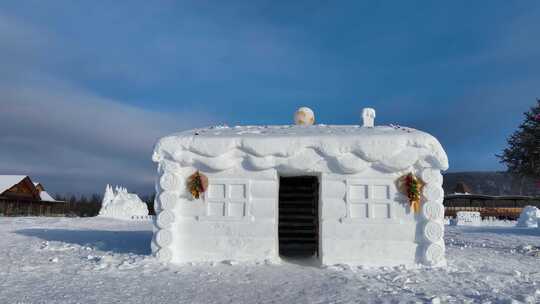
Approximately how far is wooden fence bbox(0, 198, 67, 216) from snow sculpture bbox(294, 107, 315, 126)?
30761mm

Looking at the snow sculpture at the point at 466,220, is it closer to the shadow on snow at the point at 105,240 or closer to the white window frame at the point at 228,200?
the shadow on snow at the point at 105,240

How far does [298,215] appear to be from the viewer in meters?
12.5

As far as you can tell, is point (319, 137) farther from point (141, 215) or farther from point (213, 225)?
point (141, 215)

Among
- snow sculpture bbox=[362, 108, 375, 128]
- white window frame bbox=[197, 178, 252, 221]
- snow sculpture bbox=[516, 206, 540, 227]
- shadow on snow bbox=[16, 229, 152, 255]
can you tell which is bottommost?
shadow on snow bbox=[16, 229, 152, 255]

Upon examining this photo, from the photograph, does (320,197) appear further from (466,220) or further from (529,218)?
(466,220)

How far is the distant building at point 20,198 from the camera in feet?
116

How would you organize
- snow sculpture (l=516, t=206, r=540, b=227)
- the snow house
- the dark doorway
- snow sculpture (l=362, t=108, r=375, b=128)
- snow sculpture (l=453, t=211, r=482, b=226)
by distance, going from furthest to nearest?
snow sculpture (l=453, t=211, r=482, b=226), snow sculpture (l=516, t=206, r=540, b=227), the dark doorway, snow sculpture (l=362, t=108, r=375, b=128), the snow house

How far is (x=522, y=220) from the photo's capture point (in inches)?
955

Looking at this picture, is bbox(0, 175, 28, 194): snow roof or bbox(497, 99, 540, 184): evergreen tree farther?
bbox(0, 175, 28, 194): snow roof

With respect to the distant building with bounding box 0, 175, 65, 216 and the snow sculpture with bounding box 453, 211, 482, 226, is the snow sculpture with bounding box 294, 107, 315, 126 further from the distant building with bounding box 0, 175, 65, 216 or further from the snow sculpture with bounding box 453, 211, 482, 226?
the distant building with bounding box 0, 175, 65, 216

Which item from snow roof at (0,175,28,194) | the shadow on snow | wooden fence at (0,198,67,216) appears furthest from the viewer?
snow roof at (0,175,28,194)

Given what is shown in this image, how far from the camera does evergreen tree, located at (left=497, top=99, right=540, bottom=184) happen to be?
15.2 meters

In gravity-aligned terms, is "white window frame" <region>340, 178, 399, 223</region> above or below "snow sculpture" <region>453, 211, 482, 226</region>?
above

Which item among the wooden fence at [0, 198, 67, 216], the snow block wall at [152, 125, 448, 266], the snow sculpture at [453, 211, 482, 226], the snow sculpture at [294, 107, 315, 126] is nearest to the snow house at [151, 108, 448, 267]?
the snow block wall at [152, 125, 448, 266]
